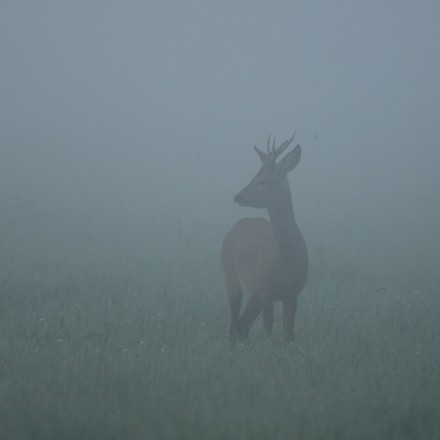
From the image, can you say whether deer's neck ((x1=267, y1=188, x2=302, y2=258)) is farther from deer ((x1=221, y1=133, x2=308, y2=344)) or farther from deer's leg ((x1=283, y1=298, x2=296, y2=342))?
deer's leg ((x1=283, y1=298, x2=296, y2=342))

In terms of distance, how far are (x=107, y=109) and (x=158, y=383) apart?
1388 inches

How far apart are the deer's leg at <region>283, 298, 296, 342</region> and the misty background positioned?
5.01m

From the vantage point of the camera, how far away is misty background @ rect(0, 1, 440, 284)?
1543 cm

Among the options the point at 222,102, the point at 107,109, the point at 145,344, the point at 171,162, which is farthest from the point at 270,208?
the point at 222,102

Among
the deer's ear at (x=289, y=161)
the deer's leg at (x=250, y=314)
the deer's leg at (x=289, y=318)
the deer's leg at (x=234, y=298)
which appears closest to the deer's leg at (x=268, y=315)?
the deer's leg at (x=289, y=318)

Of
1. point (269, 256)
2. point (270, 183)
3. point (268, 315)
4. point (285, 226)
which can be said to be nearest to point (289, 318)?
point (268, 315)

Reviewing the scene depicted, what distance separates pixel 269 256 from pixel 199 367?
197 cm

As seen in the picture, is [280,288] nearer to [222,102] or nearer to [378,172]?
[378,172]

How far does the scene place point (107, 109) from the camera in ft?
128

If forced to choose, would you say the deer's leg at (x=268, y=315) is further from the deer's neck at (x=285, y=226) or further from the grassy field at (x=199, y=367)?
the deer's neck at (x=285, y=226)

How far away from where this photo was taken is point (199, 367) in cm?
547

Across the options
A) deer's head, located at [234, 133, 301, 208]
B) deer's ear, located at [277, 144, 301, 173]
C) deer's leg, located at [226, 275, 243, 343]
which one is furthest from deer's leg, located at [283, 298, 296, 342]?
deer's ear, located at [277, 144, 301, 173]

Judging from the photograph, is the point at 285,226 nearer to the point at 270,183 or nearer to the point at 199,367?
the point at 270,183

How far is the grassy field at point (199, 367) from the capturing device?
420cm
